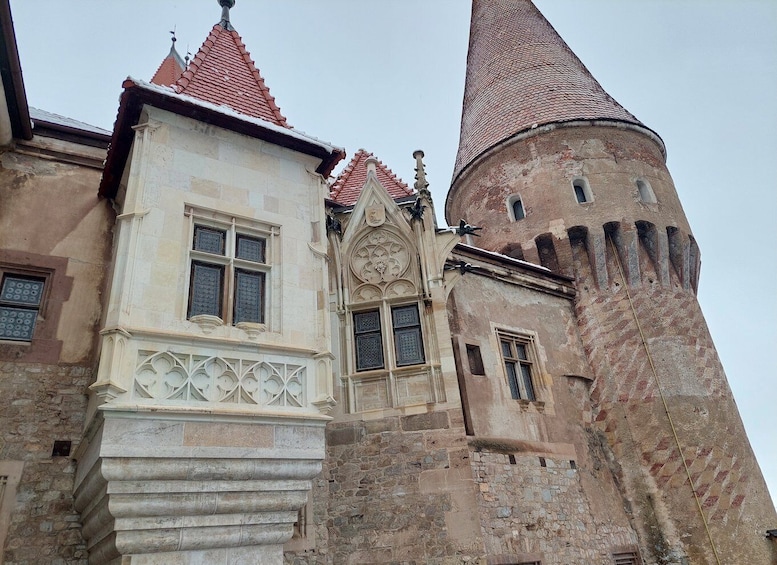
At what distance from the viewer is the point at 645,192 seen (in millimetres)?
15297

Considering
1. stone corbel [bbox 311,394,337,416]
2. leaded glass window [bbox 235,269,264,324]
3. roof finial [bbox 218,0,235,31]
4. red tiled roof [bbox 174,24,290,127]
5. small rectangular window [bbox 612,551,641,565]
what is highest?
roof finial [bbox 218,0,235,31]

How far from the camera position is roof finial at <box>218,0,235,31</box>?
9.67 meters

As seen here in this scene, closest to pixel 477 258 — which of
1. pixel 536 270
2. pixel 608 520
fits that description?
pixel 536 270

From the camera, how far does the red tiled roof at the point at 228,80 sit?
7.61 metres

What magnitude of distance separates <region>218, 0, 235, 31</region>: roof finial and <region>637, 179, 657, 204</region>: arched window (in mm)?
11204

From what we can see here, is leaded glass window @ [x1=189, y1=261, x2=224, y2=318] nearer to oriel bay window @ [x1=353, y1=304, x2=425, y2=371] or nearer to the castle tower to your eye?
oriel bay window @ [x1=353, y1=304, x2=425, y2=371]

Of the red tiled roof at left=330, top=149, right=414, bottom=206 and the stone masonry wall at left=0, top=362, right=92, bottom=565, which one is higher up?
the red tiled roof at left=330, top=149, right=414, bottom=206

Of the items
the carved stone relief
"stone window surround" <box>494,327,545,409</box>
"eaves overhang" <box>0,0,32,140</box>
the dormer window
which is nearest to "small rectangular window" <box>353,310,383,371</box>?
the carved stone relief

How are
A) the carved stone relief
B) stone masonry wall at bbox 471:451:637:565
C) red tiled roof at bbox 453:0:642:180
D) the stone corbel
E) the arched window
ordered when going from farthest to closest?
red tiled roof at bbox 453:0:642:180 < the arched window < the carved stone relief < stone masonry wall at bbox 471:451:637:565 < the stone corbel

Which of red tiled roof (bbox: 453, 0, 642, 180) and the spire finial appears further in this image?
red tiled roof (bbox: 453, 0, 642, 180)

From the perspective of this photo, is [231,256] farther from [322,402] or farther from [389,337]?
[389,337]

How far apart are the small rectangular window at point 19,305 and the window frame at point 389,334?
4.38 m

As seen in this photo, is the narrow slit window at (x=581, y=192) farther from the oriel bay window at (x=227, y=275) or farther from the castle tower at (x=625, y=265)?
the oriel bay window at (x=227, y=275)

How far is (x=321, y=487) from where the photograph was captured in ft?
26.1
